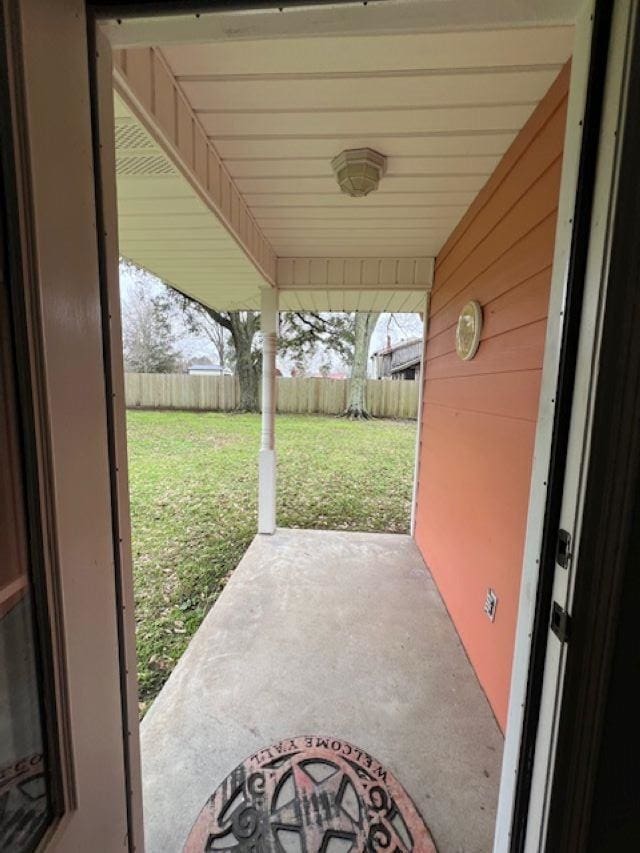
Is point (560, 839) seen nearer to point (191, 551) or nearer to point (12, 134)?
point (12, 134)

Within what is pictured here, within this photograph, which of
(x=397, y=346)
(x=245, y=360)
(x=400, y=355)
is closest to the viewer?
(x=245, y=360)

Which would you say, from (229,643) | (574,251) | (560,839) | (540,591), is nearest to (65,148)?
(574,251)

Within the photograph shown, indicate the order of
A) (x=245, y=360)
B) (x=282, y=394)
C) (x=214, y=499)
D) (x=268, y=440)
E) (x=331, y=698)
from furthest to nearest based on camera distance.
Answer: (x=245, y=360)
(x=282, y=394)
(x=214, y=499)
(x=268, y=440)
(x=331, y=698)

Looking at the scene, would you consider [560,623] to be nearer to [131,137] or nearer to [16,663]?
[16,663]

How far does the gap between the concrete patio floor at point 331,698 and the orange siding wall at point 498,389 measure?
0.67 ft

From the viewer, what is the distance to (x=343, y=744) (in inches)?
58.1

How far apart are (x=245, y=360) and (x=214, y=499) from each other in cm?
809

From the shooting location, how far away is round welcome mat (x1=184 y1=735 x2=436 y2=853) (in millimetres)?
1150

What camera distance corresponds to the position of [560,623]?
0.72m

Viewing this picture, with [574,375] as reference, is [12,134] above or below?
above

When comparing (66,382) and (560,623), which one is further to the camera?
(560,623)

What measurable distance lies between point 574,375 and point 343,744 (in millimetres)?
1605

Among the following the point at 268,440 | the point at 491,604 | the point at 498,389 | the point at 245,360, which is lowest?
the point at 491,604

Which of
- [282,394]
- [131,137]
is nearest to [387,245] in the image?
[131,137]
